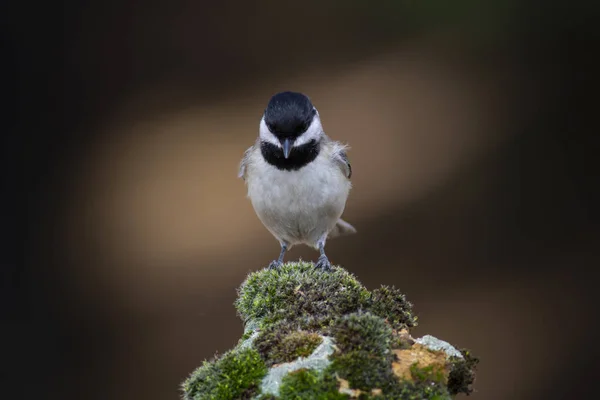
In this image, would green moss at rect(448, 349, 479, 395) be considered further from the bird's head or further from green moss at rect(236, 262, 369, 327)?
the bird's head

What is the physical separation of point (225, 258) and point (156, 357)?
47.9 inches

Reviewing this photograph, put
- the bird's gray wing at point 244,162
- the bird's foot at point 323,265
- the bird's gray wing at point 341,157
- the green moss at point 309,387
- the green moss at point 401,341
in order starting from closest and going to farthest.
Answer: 1. the green moss at point 309,387
2. the green moss at point 401,341
3. the bird's foot at point 323,265
4. the bird's gray wing at point 341,157
5. the bird's gray wing at point 244,162

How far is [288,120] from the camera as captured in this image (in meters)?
3.92

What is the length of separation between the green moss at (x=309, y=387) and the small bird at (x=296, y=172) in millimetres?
1349

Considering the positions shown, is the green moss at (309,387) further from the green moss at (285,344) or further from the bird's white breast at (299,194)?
the bird's white breast at (299,194)

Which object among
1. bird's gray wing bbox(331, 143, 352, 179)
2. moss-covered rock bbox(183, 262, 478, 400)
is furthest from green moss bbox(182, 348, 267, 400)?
bird's gray wing bbox(331, 143, 352, 179)

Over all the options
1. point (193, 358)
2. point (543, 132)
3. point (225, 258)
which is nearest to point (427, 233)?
point (543, 132)

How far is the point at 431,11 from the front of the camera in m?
6.93

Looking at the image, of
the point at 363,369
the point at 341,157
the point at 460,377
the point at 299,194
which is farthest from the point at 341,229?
the point at 363,369

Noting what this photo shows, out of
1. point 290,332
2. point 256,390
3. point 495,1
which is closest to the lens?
point 256,390

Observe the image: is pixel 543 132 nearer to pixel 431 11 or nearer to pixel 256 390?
pixel 431 11

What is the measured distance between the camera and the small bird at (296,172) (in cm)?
397

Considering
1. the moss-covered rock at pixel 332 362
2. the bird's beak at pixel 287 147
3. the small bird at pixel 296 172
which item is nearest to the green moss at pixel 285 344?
the moss-covered rock at pixel 332 362

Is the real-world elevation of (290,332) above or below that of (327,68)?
below
